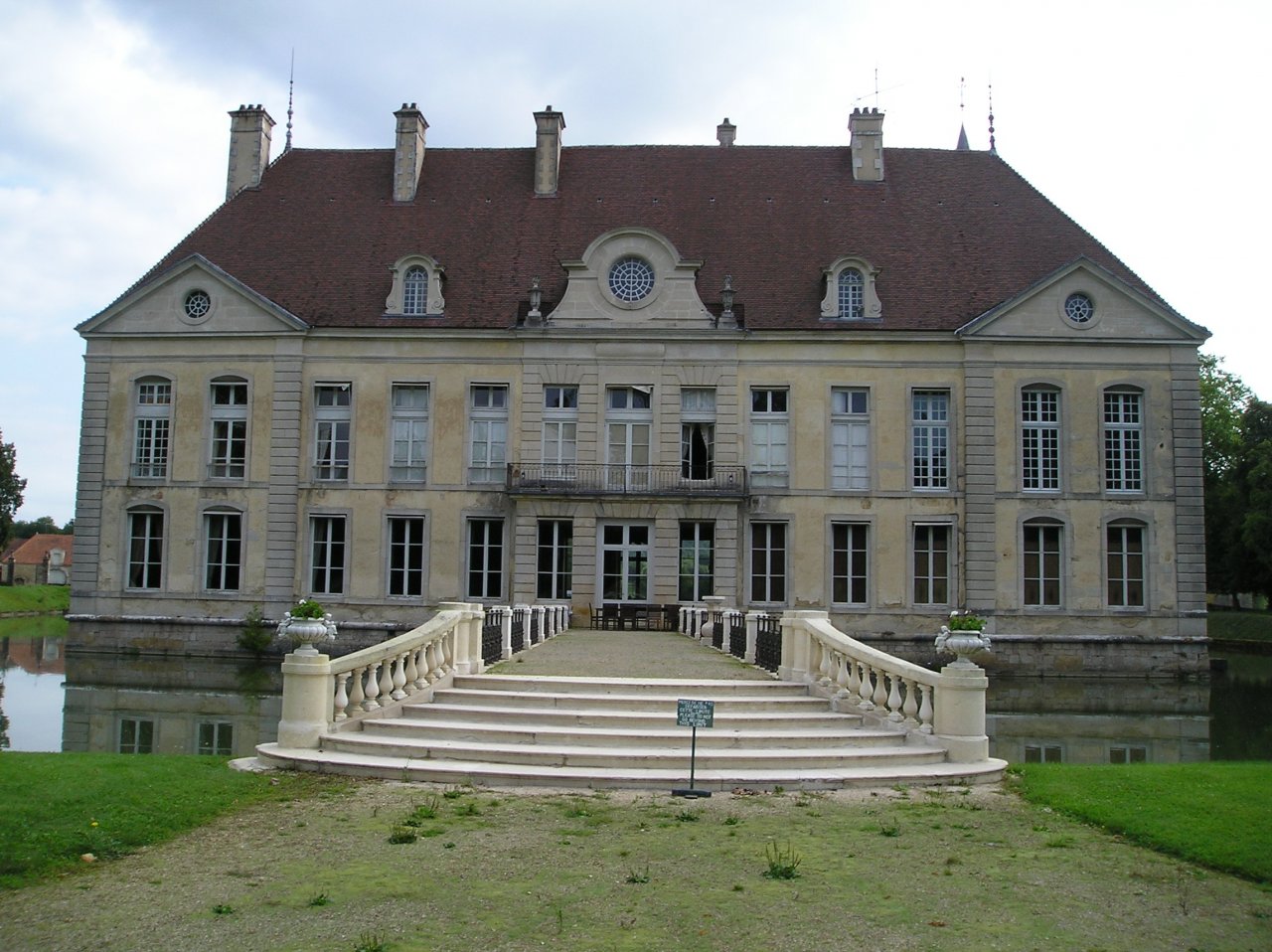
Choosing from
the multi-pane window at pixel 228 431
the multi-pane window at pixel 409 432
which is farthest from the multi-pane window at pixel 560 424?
the multi-pane window at pixel 228 431

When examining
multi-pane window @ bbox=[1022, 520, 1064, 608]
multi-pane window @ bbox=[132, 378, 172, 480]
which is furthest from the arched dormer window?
multi-pane window @ bbox=[132, 378, 172, 480]

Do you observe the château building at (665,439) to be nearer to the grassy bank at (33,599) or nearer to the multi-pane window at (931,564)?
the multi-pane window at (931,564)

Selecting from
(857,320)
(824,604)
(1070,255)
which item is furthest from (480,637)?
(1070,255)

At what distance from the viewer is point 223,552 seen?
3438 centimetres

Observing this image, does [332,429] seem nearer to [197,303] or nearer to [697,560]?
[197,303]

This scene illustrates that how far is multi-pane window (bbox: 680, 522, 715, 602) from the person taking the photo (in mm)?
33344

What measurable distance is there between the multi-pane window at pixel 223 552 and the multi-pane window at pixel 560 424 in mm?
9072

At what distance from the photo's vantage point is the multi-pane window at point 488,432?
112ft

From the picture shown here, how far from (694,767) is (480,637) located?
594cm

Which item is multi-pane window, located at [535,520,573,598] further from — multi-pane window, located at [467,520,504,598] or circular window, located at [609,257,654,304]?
circular window, located at [609,257,654,304]

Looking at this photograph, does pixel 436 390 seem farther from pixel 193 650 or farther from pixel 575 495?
pixel 193 650

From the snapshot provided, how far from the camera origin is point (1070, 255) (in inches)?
1389

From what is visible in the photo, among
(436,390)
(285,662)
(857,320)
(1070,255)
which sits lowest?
(285,662)

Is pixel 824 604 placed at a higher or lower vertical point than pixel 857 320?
lower
